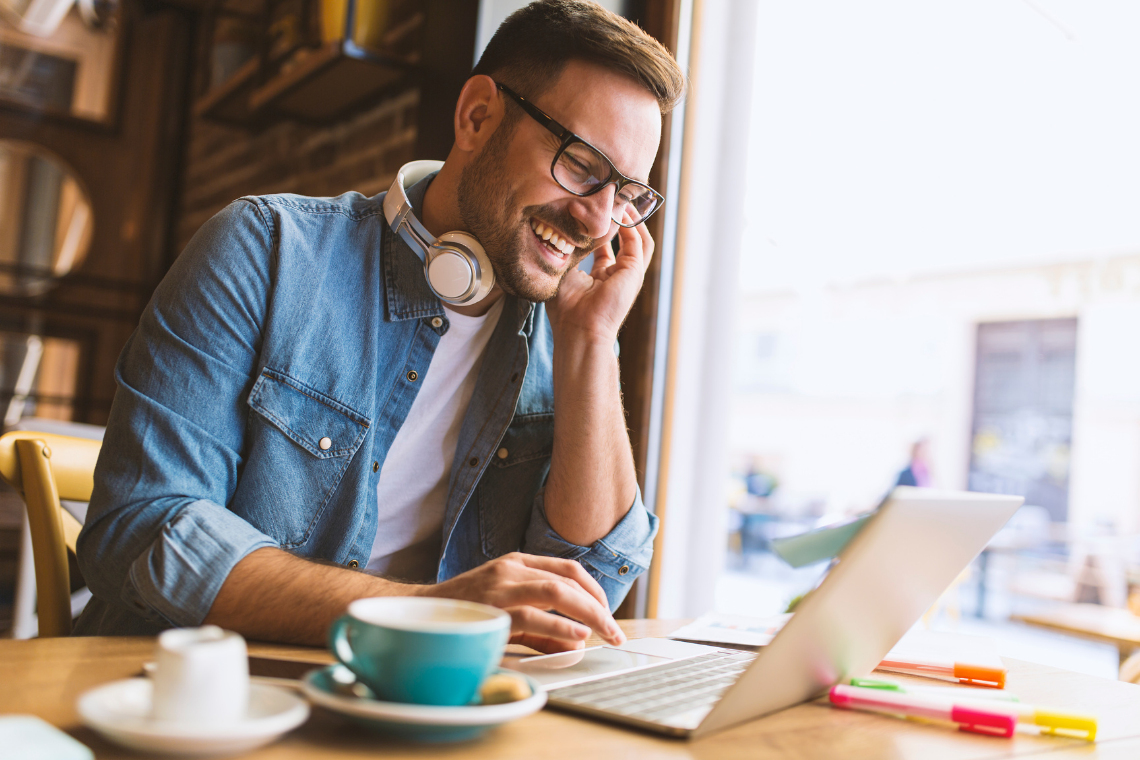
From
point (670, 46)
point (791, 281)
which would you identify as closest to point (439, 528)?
point (670, 46)

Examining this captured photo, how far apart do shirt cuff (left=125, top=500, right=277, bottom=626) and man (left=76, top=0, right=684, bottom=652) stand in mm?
27

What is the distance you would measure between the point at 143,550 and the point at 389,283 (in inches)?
19.5

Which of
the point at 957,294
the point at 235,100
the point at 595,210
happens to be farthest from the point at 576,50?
the point at 957,294

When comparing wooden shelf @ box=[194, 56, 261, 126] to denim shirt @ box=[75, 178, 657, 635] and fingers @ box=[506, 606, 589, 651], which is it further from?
fingers @ box=[506, 606, 589, 651]

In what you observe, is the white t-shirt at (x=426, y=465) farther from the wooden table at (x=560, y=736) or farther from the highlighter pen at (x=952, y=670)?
the highlighter pen at (x=952, y=670)

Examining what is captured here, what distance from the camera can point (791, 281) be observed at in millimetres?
8289

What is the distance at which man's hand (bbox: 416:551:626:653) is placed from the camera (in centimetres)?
72

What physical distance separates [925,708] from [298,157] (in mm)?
2725

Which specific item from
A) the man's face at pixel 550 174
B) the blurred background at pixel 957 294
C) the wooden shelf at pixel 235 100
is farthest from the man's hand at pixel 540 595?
the wooden shelf at pixel 235 100

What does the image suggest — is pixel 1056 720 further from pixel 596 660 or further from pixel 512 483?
pixel 512 483

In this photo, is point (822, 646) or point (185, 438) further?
point (185, 438)

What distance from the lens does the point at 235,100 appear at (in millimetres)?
3066

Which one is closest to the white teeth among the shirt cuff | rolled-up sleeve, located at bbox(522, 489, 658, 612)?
rolled-up sleeve, located at bbox(522, 489, 658, 612)

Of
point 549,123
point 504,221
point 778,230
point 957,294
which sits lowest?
point 504,221
